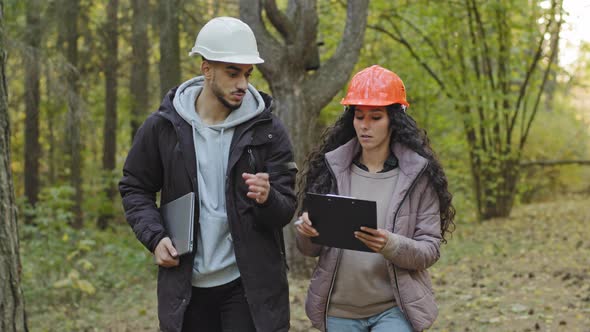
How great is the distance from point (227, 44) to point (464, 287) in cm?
655

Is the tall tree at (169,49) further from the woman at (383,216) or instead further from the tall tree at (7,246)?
the woman at (383,216)

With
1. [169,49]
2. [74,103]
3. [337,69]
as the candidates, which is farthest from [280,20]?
[169,49]

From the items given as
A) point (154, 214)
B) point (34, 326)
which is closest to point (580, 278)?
point (34, 326)

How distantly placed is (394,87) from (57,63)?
7.34 metres

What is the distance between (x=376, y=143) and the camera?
342cm

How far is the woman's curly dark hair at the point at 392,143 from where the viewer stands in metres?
3.42

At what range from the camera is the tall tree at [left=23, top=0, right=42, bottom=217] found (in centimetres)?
924

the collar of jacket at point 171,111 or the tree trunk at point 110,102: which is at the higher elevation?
the collar of jacket at point 171,111

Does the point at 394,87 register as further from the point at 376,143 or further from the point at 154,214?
the point at 154,214

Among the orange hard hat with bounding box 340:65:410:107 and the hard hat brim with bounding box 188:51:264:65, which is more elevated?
the hard hat brim with bounding box 188:51:264:65

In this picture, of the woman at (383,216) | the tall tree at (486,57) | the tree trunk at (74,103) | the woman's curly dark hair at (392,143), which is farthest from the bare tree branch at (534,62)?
the woman at (383,216)

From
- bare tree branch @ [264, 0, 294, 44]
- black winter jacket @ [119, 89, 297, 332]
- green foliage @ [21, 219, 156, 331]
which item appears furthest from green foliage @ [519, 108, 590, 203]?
black winter jacket @ [119, 89, 297, 332]

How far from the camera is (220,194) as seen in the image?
11.2 feet

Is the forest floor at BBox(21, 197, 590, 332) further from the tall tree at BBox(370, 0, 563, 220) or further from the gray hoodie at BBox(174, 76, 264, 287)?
the gray hoodie at BBox(174, 76, 264, 287)
